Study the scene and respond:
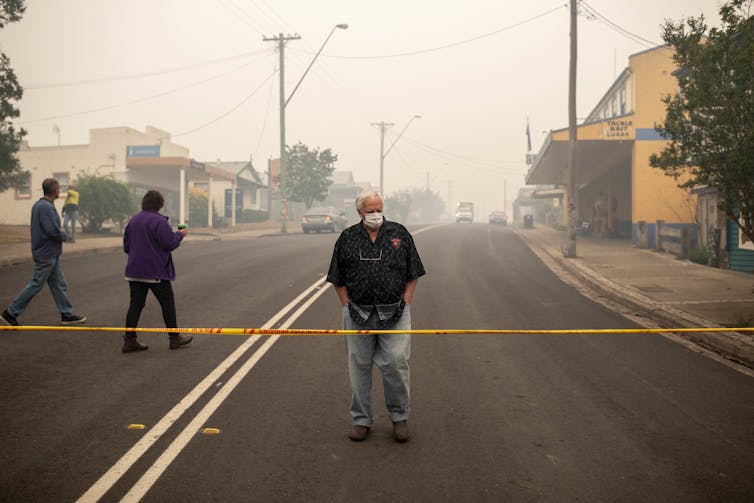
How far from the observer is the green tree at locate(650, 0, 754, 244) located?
10188 millimetres

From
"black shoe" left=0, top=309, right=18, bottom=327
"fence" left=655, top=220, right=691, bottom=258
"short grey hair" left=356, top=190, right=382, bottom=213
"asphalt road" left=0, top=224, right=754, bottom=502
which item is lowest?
"asphalt road" left=0, top=224, right=754, bottom=502

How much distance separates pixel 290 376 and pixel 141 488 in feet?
8.97

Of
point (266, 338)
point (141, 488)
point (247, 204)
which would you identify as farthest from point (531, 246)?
point (247, 204)

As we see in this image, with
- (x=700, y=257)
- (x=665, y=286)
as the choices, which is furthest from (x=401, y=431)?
(x=700, y=257)

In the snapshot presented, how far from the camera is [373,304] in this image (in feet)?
16.5

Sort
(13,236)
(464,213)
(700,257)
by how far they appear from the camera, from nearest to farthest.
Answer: (700,257) < (13,236) < (464,213)

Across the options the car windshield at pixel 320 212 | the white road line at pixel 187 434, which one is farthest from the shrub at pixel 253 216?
the white road line at pixel 187 434

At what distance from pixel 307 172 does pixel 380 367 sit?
2155 inches

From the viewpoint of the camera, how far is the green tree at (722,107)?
1019 cm

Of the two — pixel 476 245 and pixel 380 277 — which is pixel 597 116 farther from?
pixel 380 277

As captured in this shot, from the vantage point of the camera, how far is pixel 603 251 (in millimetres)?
23375

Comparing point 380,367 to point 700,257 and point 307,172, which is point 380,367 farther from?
point 307,172

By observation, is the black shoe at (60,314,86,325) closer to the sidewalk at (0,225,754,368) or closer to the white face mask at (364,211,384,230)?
the white face mask at (364,211,384,230)

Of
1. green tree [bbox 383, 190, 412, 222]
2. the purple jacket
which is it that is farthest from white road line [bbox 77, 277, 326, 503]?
green tree [bbox 383, 190, 412, 222]
